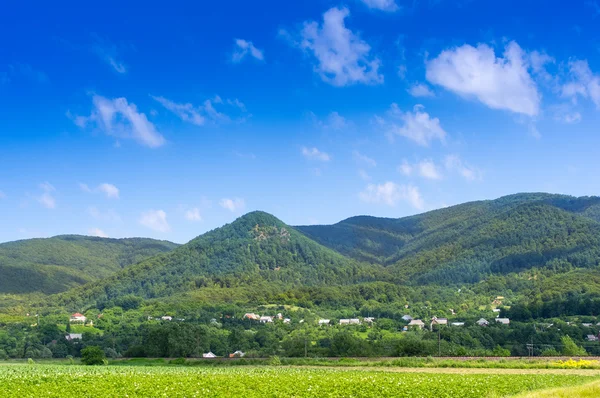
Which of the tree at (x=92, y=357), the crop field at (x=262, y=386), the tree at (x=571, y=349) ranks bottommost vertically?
the tree at (x=571, y=349)

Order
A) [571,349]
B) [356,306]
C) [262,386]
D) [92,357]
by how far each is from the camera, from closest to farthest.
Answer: [262,386] → [92,357] → [571,349] → [356,306]

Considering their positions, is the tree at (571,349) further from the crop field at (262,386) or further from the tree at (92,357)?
the tree at (92,357)

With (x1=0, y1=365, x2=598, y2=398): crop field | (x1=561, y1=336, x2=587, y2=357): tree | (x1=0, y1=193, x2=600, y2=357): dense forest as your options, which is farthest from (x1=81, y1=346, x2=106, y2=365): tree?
(x1=561, y1=336, x2=587, y2=357): tree

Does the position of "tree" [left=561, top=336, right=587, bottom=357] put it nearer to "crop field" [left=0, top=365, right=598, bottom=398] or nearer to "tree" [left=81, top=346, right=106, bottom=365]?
"crop field" [left=0, top=365, right=598, bottom=398]

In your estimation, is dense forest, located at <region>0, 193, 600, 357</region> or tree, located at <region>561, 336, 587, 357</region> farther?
dense forest, located at <region>0, 193, 600, 357</region>

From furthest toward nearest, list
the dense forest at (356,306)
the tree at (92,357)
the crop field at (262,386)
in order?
the dense forest at (356,306)
the tree at (92,357)
the crop field at (262,386)

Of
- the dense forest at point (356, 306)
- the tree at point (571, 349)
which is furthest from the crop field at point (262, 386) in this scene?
the tree at point (571, 349)

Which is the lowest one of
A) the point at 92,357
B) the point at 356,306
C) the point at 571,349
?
the point at 571,349

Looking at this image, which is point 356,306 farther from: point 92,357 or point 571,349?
point 92,357

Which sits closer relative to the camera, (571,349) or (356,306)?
(571,349)

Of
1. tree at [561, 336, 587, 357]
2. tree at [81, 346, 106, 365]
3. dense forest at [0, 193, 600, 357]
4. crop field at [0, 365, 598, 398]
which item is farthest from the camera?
dense forest at [0, 193, 600, 357]

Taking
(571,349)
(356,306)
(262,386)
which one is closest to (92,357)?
(262,386)

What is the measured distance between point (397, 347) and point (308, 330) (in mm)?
38866

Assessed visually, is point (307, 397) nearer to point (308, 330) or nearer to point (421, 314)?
point (308, 330)
